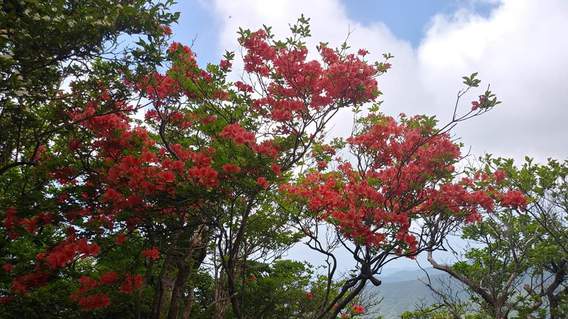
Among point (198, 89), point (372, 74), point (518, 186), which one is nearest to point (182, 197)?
point (198, 89)

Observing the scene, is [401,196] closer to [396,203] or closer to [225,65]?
[396,203]

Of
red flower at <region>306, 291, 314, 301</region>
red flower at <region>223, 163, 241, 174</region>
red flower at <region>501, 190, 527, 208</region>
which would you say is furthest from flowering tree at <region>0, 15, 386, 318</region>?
red flower at <region>306, 291, 314, 301</region>

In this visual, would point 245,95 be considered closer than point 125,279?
No

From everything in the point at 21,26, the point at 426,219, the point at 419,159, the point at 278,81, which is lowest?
the point at 426,219

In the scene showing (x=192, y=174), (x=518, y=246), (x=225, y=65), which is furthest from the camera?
(x=518, y=246)

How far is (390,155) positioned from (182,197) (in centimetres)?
473

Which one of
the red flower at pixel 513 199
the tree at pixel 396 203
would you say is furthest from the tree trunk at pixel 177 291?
the red flower at pixel 513 199

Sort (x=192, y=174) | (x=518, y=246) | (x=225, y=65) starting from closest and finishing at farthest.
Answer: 1. (x=192, y=174)
2. (x=225, y=65)
3. (x=518, y=246)

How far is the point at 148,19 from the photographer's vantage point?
5664 mm

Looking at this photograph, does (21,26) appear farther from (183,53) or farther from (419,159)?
(419,159)

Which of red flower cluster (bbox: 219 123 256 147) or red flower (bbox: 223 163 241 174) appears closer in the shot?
red flower (bbox: 223 163 241 174)

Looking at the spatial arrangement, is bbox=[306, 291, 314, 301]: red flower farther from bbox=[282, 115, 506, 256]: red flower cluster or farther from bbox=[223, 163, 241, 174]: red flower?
bbox=[223, 163, 241, 174]: red flower

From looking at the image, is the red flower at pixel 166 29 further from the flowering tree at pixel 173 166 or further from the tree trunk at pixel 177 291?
the tree trunk at pixel 177 291

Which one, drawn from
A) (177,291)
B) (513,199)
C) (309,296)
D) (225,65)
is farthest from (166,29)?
(309,296)
